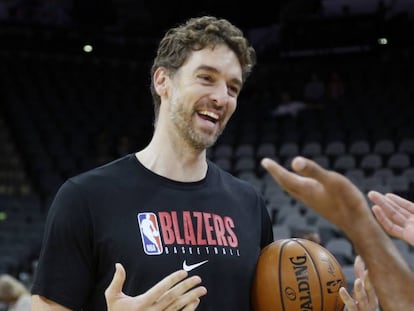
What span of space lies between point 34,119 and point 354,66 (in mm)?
5987

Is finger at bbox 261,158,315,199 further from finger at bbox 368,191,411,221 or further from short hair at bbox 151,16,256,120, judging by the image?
short hair at bbox 151,16,256,120

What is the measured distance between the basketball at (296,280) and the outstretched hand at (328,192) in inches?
42.7

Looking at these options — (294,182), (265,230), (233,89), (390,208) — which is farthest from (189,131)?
(294,182)

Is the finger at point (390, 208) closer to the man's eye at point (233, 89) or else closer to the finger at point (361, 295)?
the finger at point (361, 295)

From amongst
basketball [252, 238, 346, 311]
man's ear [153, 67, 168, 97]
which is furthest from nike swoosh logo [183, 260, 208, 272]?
man's ear [153, 67, 168, 97]

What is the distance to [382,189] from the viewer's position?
7.74 m

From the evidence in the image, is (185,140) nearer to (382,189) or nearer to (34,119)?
(382,189)

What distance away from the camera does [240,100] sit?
1458 cm

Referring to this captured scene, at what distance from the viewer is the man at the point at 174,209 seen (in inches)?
78.9

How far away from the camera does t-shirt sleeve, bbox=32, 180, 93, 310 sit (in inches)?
77.4

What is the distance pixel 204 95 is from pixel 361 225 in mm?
1211

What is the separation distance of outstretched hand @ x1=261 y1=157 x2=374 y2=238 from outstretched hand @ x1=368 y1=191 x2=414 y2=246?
0.25 m

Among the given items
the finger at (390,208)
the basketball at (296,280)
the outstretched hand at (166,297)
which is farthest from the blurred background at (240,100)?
the finger at (390,208)

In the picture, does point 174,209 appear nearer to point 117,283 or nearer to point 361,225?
point 117,283
